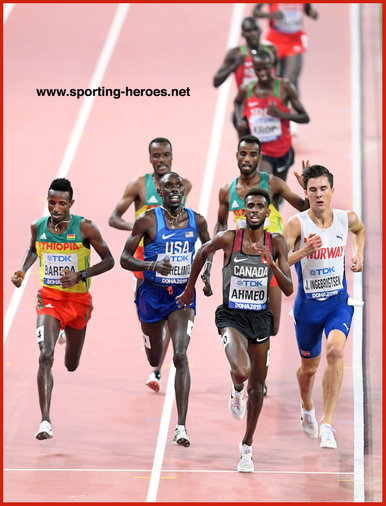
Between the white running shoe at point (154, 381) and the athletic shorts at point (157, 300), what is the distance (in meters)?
1.45

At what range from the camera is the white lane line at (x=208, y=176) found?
11.7m

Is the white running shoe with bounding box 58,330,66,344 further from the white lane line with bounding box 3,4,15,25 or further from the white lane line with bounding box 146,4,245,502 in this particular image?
the white lane line with bounding box 3,4,15,25

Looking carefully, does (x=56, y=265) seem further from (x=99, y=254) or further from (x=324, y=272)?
(x=324, y=272)

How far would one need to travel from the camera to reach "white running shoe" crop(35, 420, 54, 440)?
38.0 ft

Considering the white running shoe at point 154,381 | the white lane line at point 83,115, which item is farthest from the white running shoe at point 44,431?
the white lane line at point 83,115

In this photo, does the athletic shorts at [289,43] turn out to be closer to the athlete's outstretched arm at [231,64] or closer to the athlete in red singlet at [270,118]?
the athlete's outstretched arm at [231,64]

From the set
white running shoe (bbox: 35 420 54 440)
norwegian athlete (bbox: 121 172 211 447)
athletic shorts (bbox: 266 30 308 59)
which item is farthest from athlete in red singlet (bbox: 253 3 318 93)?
white running shoe (bbox: 35 420 54 440)

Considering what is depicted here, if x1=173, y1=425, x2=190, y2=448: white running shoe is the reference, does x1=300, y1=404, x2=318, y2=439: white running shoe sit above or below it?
above

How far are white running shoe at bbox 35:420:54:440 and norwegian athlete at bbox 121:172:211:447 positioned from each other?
1099mm

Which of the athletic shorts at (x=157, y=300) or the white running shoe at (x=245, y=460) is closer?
the white running shoe at (x=245, y=460)

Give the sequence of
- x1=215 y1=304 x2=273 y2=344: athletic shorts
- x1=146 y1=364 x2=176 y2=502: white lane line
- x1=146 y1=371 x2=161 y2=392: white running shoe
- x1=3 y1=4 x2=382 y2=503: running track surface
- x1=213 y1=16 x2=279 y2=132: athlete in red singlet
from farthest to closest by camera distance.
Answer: x1=213 y1=16 x2=279 y2=132: athlete in red singlet
x1=146 y1=371 x2=161 y2=392: white running shoe
x1=3 y1=4 x2=382 y2=503: running track surface
x1=146 y1=364 x2=176 y2=502: white lane line
x1=215 y1=304 x2=273 y2=344: athletic shorts

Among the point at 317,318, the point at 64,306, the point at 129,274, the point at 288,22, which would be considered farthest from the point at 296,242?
the point at 288,22

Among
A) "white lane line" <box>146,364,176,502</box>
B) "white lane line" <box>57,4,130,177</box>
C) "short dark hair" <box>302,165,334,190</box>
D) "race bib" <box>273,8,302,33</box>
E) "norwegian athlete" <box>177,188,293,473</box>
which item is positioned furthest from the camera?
"race bib" <box>273,8,302,33</box>

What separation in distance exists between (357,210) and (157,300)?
6268mm
